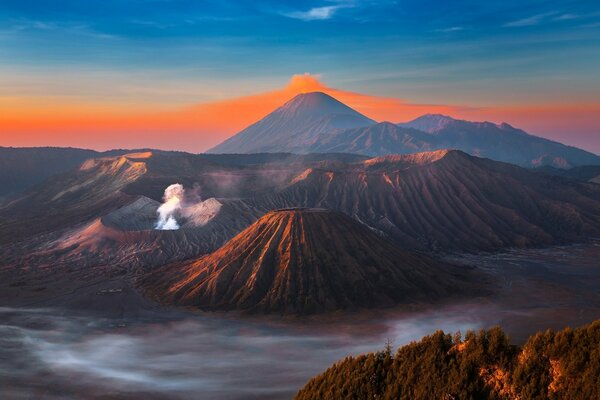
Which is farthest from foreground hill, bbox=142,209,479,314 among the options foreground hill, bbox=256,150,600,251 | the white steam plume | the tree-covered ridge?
the tree-covered ridge

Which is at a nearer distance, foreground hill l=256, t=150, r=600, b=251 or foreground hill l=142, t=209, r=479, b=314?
foreground hill l=142, t=209, r=479, b=314

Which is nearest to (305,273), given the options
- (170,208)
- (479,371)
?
(479,371)

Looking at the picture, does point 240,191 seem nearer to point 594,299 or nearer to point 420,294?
point 420,294

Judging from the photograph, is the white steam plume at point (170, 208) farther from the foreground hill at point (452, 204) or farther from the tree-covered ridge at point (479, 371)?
the tree-covered ridge at point (479, 371)

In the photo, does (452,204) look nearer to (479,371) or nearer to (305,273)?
(305,273)

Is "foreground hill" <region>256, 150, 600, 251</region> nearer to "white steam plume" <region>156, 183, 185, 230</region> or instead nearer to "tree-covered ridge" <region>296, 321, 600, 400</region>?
"white steam plume" <region>156, 183, 185, 230</region>

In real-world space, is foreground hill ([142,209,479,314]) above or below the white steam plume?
below
